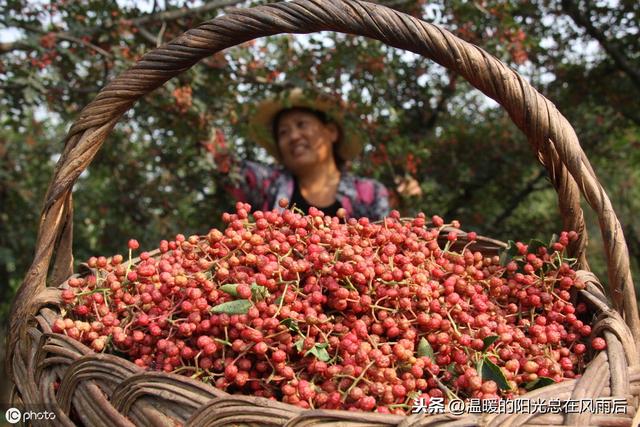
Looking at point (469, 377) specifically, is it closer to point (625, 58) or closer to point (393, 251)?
point (393, 251)

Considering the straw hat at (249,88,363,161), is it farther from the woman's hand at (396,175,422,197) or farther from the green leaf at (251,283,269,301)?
the green leaf at (251,283,269,301)

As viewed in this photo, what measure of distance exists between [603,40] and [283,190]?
2.13 meters

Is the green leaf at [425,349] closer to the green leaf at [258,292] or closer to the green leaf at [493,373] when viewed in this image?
the green leaf at [493,373]

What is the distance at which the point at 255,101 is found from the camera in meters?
2.93

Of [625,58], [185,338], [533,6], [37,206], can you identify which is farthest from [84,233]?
[625,58]

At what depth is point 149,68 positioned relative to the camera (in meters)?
0.98

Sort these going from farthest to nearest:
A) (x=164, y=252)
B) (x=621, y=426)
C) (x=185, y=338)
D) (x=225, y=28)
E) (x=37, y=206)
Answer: (x=37, y=206), (x=164, y=252), (x=225, y=28), (x=185, y=338), (x=621, y=426)

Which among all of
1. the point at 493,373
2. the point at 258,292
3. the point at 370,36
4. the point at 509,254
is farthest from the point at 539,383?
the point at 370,36

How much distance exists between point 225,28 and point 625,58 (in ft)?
10.4

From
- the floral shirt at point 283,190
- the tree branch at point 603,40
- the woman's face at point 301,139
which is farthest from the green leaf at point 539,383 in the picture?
the tree branch at point 603,40

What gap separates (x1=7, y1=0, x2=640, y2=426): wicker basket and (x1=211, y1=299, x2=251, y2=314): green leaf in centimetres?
14

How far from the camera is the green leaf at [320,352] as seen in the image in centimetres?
79

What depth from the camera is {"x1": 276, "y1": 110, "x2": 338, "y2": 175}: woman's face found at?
284cm

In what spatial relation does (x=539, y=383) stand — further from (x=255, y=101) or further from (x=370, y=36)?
(x=255, y=101)
